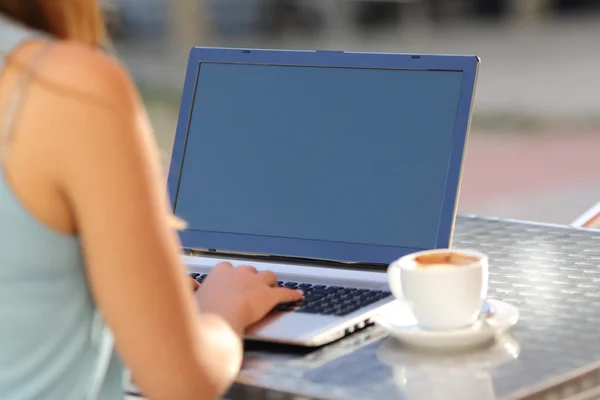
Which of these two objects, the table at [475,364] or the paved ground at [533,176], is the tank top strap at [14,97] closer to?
the table at [475,364]

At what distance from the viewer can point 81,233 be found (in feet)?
3.05

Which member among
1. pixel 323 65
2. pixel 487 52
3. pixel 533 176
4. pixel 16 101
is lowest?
pixel 487 52

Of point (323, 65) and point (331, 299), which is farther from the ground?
point (323, 65)

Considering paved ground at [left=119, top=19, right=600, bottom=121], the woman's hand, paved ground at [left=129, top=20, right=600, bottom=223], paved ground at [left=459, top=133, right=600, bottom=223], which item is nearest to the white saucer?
the woman's hand

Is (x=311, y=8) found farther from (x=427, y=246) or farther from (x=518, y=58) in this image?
(x=427, y=246)

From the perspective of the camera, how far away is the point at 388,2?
1366 centimetres

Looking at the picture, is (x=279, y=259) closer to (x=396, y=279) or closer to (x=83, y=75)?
(x=396, y=279)

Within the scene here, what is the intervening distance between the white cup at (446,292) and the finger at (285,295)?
0.49 ft

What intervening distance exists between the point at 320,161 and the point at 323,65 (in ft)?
0.44

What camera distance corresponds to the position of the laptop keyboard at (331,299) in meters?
1.27

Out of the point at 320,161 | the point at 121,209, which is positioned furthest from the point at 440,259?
the point at 121,209

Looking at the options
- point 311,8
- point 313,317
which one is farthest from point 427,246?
point 311,8

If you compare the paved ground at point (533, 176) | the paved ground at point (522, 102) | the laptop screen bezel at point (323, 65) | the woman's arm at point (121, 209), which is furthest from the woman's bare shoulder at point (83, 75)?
the paved ground at point (533, 176)

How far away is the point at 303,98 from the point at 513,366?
0.55 meters
